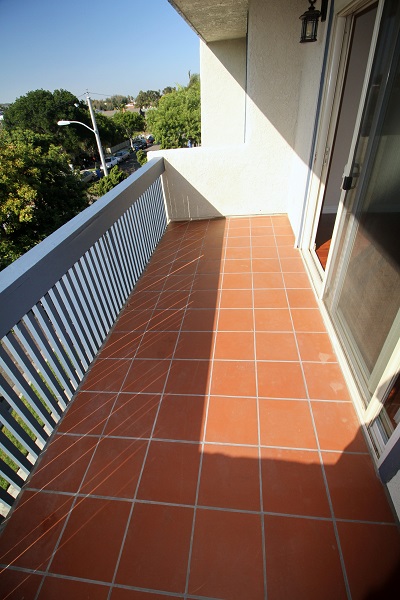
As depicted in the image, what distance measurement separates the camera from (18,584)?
3.82 ft

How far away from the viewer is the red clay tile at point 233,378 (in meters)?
1.78

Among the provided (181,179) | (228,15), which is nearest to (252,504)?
(181,179)

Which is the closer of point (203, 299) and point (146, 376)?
point (146, 376)

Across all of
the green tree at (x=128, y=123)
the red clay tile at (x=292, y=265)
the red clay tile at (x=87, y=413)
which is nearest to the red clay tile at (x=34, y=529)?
the red clay tile at (x=87, y=413)

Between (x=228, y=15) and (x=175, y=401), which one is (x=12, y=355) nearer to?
(x=175, y=401)

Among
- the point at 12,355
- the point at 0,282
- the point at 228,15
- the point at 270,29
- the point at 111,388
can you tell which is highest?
the point at 228,15

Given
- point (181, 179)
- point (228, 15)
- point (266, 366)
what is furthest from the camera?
point (181, 179)

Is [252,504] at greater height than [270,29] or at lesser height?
lesser

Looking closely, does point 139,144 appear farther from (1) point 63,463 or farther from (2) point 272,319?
(1) point 63,463

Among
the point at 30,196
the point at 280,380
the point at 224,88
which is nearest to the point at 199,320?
the point at 280,380

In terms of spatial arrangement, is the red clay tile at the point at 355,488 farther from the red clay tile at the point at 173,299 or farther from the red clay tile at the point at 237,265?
the red clay tile at the point at 237,265

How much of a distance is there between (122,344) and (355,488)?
1.76 m

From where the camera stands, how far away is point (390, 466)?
48.5 inches

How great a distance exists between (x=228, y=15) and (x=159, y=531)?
5316mm
